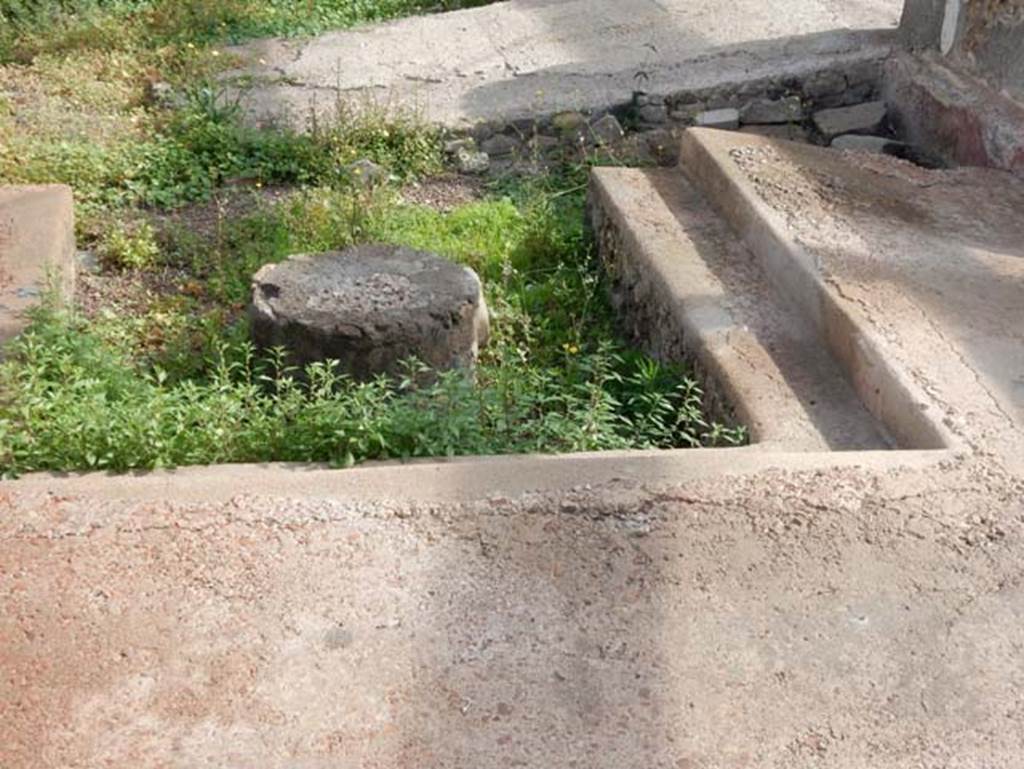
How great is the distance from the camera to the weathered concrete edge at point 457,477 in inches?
133

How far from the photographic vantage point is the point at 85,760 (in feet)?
8.47

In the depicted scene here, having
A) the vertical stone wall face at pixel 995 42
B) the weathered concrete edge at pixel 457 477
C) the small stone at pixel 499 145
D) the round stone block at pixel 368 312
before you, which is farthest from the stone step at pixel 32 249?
the vertical stone wall face at pixel 995 42

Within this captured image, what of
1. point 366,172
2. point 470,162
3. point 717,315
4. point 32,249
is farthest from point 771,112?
point 32,249

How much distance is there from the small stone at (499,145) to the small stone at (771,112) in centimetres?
135

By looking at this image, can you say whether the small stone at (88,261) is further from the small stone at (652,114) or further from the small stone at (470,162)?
the small stone at (652,114)

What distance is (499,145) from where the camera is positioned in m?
7.47

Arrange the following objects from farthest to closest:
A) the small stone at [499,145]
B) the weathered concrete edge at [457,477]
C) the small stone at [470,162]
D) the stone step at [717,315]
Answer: the small stone at [499,145], the small stone at [470,162], the stone step at [717,315], the weathered concrete edge at [457,477]

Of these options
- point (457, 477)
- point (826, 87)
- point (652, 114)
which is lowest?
point (652, 114)

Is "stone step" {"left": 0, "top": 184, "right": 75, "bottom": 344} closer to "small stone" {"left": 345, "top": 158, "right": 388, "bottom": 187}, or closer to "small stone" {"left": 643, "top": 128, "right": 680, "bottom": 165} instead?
"small stone" {"left": 345, "top": 158, "right": 388, "bottom": 187}

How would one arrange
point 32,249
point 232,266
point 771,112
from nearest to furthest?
point 32,249
point 232,266
point 771,112

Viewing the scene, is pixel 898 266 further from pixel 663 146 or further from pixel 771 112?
→ pixel 771 112

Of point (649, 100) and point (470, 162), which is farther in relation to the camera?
point (649, 100)

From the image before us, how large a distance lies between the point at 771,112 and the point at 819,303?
3324 millimetres

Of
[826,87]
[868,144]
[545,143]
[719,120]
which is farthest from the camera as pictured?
[826,87]
